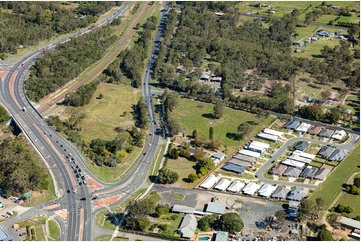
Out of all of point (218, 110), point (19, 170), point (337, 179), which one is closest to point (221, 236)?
point (337, 179)

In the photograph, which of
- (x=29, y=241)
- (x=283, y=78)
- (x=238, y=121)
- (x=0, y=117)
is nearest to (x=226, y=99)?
(x=238, y=121)

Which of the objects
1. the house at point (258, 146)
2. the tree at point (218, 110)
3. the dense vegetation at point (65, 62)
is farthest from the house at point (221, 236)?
the dense vegetation at point (65, 62)

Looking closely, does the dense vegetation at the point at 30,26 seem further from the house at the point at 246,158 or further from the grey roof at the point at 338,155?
the grey roof at the point at 338,155

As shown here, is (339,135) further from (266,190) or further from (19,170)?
(19,170)

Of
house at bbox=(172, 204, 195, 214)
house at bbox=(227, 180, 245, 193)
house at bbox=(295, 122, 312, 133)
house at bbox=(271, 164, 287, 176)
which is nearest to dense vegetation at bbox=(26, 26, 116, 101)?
house at bbox=(172, 204, 195, 214)

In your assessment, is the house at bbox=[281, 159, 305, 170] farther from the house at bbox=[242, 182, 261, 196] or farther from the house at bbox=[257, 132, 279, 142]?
the house at bbox=[242, 182, 261, 196]
